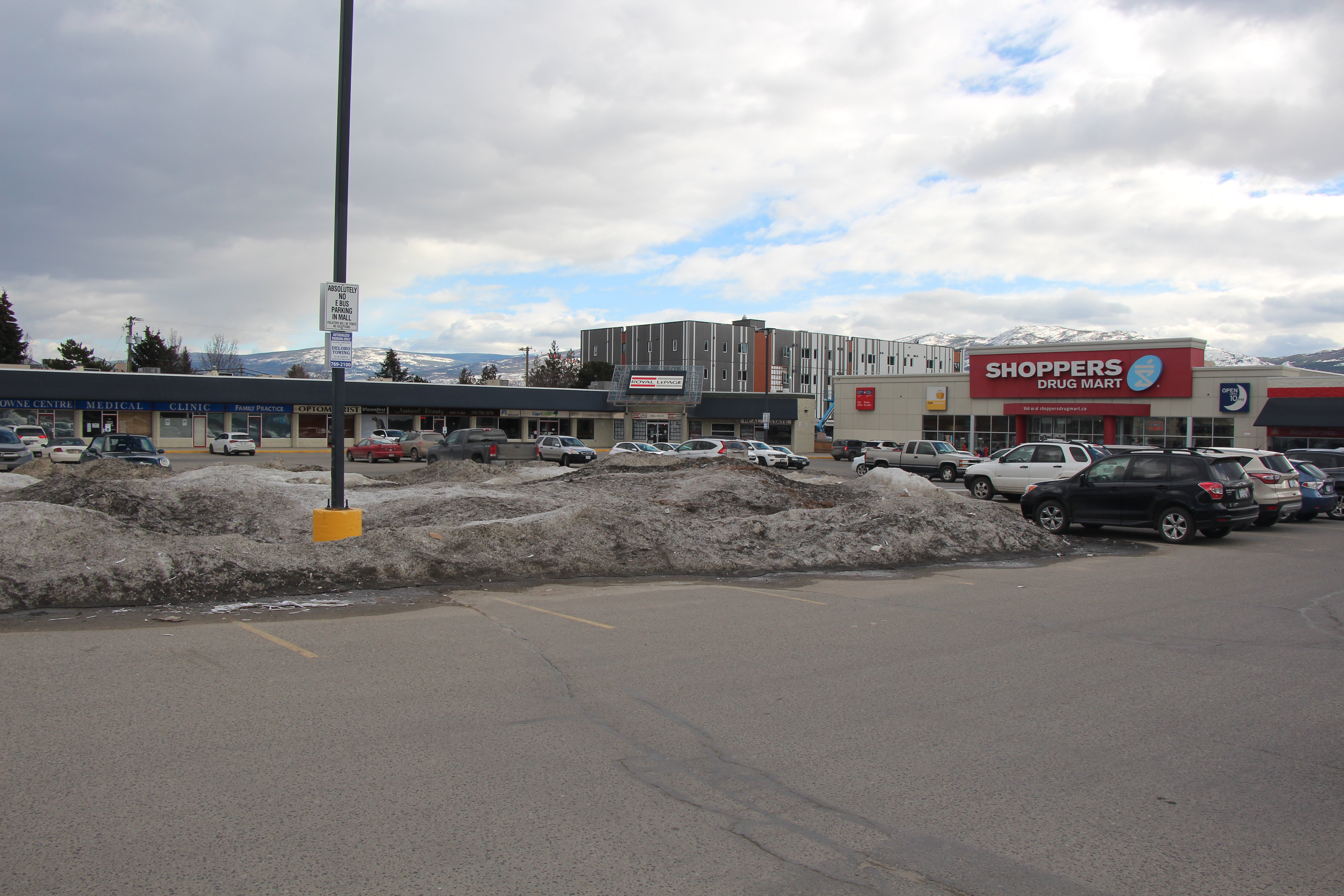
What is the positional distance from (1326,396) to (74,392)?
68.2 m

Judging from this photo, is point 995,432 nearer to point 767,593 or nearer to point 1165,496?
point 1165,496

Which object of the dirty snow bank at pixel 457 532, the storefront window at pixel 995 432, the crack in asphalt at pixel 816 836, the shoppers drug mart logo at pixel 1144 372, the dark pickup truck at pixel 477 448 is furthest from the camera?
the storefront window at pixel 995 432

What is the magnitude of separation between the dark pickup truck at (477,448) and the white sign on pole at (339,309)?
86.3ft

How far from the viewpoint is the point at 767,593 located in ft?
35.8

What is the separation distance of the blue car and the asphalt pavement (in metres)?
14.9

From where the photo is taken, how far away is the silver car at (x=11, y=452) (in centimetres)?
3231

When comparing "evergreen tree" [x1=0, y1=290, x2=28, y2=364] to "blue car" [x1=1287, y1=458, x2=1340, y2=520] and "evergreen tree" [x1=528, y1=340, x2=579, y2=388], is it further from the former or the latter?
"blue car" [x1=1287, y1=458, x2=1340, y2=520]

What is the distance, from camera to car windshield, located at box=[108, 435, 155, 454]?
2970 cm

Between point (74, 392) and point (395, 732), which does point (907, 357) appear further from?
point (395, 732)

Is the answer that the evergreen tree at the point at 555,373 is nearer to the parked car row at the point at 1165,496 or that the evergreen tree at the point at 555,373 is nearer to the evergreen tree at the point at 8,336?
the evergreen tree at the point at 8,336

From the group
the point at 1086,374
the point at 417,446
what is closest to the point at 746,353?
the point at 1086,374

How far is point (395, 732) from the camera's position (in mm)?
5328

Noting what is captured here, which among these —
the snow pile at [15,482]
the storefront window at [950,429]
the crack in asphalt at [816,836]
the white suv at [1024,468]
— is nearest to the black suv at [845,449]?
the storefront window at [950,429]

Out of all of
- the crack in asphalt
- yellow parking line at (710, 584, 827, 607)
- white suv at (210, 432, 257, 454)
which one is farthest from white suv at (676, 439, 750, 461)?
the crack in asphalt
